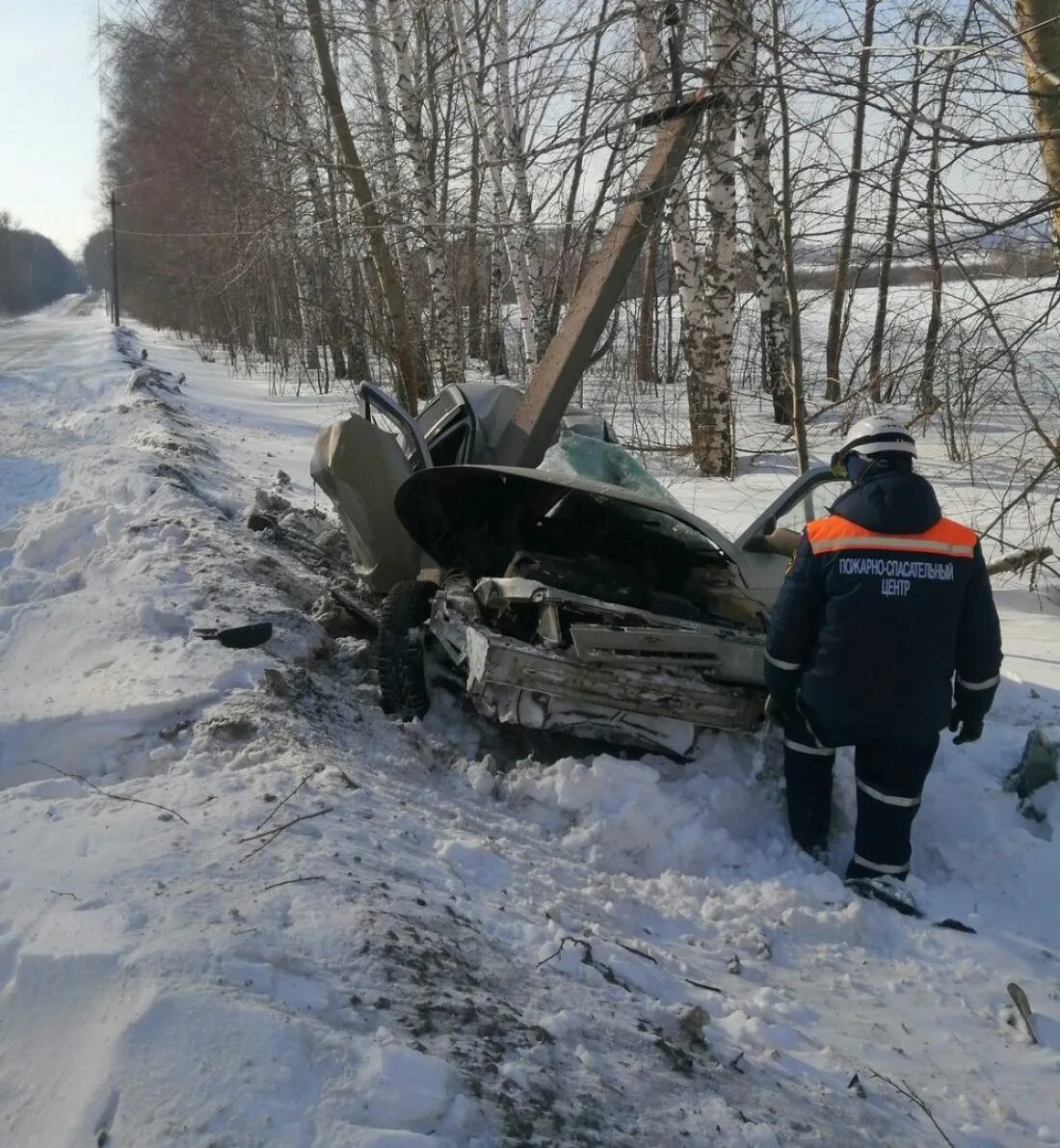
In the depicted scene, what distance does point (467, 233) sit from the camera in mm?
12969

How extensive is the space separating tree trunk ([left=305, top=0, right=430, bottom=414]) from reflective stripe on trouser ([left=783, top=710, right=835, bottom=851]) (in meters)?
10.7

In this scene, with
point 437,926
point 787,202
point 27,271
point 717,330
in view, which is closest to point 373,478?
point 437,926

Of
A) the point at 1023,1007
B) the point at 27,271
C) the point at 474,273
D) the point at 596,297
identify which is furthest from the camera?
the point at 27,271

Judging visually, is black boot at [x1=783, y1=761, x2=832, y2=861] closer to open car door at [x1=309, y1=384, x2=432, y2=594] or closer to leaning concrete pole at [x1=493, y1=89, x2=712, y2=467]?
open car door at [x1=309, y1=384, x2=432, y2=594]

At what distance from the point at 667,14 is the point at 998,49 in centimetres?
237

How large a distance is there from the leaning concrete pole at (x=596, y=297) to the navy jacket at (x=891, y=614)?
3.02m

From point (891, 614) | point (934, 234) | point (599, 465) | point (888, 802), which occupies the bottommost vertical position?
point (888, 802)

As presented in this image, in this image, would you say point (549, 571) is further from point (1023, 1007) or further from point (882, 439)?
point (1023, 1007)

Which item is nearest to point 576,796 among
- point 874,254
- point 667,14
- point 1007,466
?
point 874,254

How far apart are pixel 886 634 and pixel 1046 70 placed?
11.7ft

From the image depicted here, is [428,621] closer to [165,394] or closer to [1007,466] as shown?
[1007,466]

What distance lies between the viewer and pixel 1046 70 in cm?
465

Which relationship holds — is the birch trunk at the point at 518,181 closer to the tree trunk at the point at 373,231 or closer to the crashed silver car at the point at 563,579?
the tree trunk at the point at 373,231

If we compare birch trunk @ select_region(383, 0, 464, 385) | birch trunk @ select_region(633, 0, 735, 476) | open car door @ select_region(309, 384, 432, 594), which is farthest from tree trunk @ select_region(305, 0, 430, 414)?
open car door @ select_region(309, 384, 432, 594)
